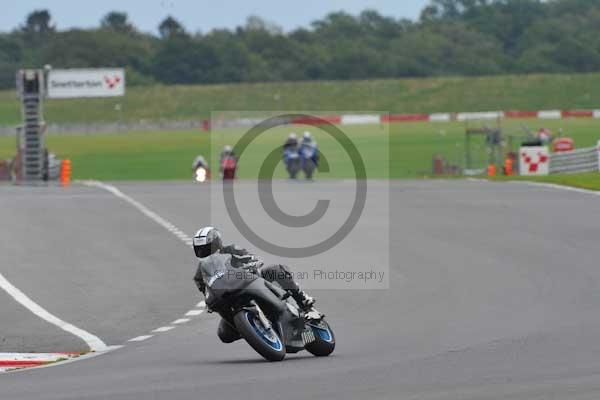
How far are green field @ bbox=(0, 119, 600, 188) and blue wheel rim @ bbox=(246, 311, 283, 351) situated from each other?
44.2m

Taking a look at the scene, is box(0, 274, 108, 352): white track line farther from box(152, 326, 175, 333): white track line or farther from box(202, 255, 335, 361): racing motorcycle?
box(202, 255, 335, 361): racing motorcycle

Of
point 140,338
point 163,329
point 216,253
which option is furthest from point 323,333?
point 163,329

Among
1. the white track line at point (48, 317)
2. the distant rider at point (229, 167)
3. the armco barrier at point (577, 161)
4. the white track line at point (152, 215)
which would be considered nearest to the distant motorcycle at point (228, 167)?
the distant rider at point (229, 167)

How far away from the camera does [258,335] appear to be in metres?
12.2

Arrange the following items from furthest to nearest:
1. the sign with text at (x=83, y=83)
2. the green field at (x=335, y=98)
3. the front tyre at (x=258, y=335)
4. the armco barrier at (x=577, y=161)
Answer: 1. the green field at (x=335, y=98)
2. the sign with text at (x=83, y=83)
3. the armco barrier at (x=577, y=161)
4. the front tyre at (x=258, y=335)

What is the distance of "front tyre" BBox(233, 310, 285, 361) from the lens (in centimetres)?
1216

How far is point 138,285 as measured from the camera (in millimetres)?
20156

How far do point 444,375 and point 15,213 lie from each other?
2215 cm

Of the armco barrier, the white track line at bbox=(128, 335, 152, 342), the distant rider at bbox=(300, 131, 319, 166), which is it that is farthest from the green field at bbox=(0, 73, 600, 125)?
the white track line at bbox=(128, 335, 152, 342)

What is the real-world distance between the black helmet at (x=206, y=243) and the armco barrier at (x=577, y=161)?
32041 mm

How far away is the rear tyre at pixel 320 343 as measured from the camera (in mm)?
12750

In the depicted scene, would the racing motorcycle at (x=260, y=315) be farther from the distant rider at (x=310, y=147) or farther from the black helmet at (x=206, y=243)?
the distant rider at (x=310, y=147)

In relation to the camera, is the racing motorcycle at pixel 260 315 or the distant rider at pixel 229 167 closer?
the racing motorcycle at pixel 260 315

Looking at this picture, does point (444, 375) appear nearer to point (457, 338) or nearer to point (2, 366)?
point (457, 338)
